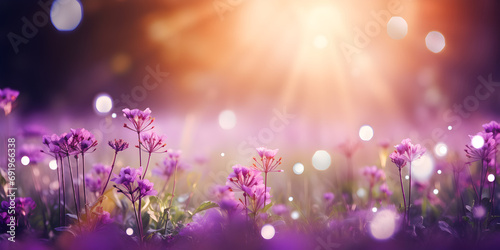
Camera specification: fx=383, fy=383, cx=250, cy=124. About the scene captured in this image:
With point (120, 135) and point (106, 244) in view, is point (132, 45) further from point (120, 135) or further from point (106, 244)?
point (106, 244)

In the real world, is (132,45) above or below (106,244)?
above

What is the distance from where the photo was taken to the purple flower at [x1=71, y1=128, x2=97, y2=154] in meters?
1.64

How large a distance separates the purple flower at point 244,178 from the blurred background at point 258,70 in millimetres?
1815

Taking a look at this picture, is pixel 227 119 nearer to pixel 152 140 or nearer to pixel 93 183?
pixel 93 183

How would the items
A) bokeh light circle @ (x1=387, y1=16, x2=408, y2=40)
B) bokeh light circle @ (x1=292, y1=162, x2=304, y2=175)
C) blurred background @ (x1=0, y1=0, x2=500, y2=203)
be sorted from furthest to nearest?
bokeh light circle @ (x1=387, y1=16, x2=408, y2=40) → blurred background @ (x1=0, y1=0, x2=500, y2=203) → bokeh light circle @ (x1=292, y1=162, x2=304, y2=175)

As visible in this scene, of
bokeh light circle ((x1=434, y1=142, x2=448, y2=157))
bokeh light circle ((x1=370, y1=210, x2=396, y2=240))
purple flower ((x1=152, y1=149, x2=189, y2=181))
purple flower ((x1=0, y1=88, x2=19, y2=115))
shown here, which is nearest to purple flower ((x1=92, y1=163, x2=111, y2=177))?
purple flower ((x1=152, y1=149, x2=189, y2=181))

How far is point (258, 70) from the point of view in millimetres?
6047

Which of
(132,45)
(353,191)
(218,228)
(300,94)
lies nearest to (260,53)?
(300,94)

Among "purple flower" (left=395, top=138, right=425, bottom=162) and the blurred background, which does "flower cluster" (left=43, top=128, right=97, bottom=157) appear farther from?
the blurred background

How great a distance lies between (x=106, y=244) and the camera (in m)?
1.69

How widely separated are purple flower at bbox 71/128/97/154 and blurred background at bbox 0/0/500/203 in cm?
195

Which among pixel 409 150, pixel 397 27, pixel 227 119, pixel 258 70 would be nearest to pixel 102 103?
pixel 227 119

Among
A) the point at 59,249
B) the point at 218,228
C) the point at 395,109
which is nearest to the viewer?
the point at 59,249

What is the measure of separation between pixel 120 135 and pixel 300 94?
3141mm
